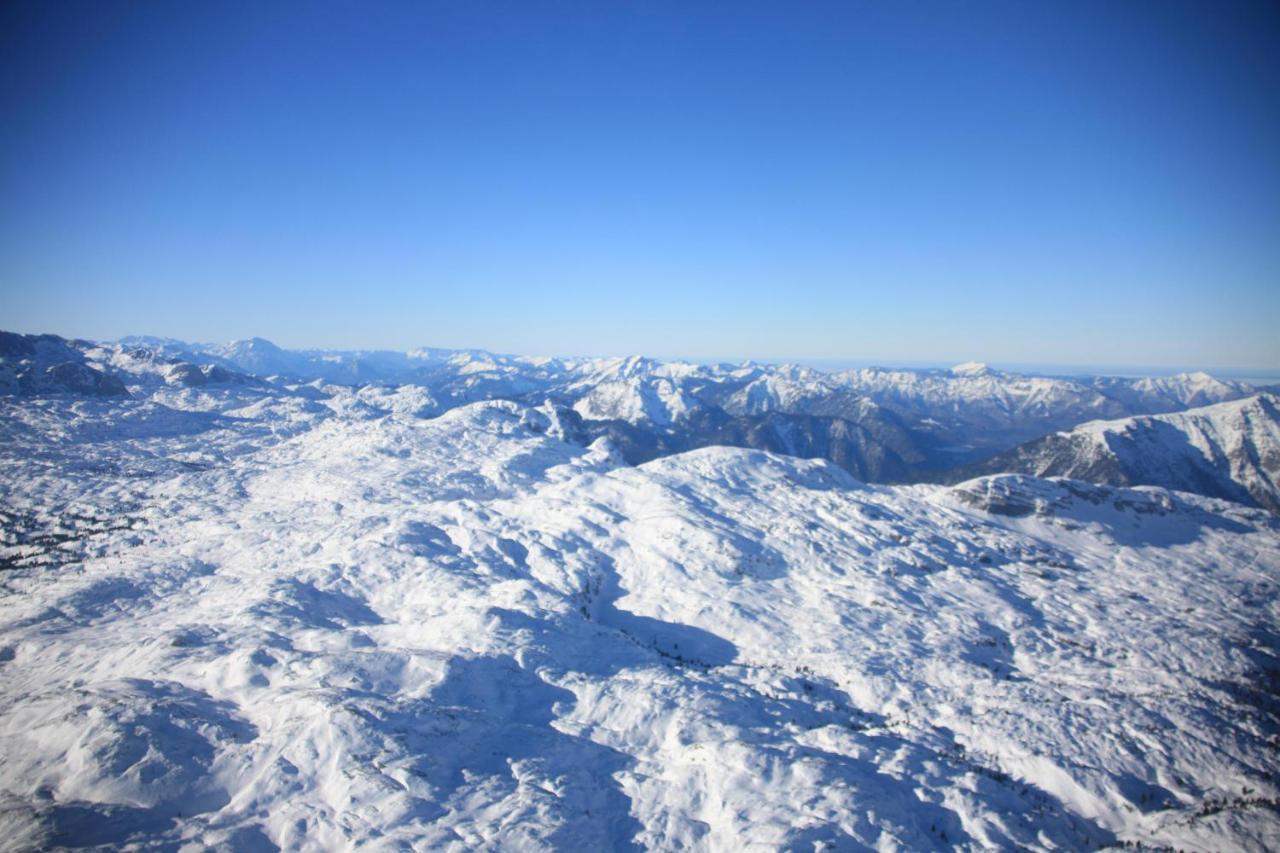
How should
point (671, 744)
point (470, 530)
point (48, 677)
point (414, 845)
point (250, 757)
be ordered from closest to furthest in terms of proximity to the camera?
1. point (414, 845)
2. point (250, 757)
3. point (671, 744)
4. point (48, 677)
5. point (470, 530)

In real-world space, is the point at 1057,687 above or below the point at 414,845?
below

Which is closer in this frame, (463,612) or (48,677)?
(48,677)

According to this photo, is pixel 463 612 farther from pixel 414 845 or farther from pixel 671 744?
pixel 414 845

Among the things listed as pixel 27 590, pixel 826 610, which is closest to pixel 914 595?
pixel 826 610

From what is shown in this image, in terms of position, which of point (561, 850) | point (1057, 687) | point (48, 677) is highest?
point (561, 850)

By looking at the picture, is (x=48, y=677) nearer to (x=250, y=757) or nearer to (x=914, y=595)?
(x=250, y=757)

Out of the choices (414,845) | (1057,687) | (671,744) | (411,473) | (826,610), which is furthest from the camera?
(411,473)
